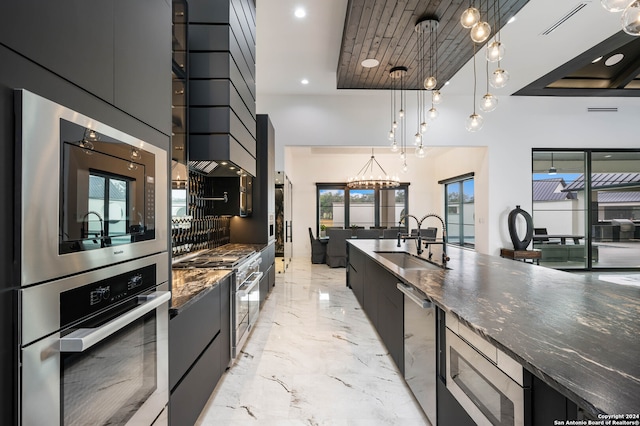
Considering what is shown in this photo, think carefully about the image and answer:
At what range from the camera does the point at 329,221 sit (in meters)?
10.1

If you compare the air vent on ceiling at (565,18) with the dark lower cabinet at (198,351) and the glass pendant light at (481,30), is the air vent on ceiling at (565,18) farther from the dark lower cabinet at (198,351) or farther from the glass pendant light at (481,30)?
the dark lower cabinet at (198,351)

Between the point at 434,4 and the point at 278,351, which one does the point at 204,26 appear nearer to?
the point at 434,4

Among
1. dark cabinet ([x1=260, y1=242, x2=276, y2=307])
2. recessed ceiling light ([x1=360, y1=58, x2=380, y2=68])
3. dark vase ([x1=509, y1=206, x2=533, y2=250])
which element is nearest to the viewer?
dark cabinet ([x1=260, y1=242, x2=276, y2=307])

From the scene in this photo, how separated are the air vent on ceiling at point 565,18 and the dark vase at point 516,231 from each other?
3307 mm

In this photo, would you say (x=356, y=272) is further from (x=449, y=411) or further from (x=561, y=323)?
(x=561, y=323)

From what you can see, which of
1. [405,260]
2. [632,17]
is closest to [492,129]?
[405,260]

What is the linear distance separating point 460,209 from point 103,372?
9.45m

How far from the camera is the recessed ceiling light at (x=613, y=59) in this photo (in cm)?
561

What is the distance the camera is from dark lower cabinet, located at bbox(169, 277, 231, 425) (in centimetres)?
153

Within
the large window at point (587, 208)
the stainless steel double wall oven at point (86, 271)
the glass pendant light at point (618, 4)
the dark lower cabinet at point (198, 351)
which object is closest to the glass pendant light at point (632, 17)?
the glass pendant light at point (618, 4)

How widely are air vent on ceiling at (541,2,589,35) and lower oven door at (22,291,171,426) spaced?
17.4 ft

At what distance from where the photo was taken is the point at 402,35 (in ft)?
13.5

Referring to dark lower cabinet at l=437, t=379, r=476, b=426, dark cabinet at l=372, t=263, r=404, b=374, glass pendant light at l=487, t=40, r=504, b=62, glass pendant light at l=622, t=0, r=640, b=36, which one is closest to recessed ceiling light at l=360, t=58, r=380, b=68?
glass pendant light at l=487, t=40, r=504, b=62

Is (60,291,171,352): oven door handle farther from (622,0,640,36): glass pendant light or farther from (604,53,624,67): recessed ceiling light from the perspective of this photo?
(604,53,624,67): recessed ceiling light
